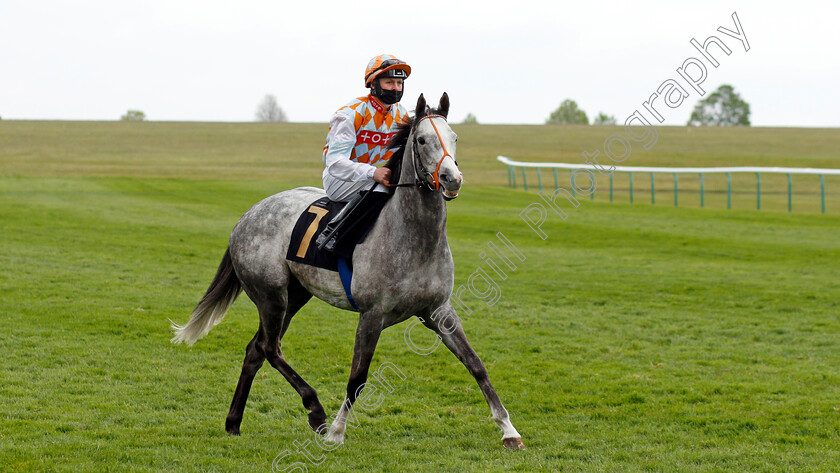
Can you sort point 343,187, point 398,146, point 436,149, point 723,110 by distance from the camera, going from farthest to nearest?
point 723,110 → point 343,187 → point 398,146 → point 436,149

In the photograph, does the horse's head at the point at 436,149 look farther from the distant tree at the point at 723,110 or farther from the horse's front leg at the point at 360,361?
the distant tree at the point at 723,110

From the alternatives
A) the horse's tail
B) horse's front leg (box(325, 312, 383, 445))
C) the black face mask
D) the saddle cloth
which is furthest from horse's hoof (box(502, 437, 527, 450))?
the horse's tail

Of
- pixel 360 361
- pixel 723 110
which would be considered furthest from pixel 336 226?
pixel 723 110

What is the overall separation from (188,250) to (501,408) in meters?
12.6

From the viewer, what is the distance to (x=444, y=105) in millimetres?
5102

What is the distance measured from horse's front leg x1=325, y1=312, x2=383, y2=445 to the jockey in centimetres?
58

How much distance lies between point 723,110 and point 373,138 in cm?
9679

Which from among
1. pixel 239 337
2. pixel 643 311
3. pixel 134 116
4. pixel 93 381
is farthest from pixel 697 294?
pixel 134 116

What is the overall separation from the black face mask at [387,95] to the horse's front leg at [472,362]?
145cm

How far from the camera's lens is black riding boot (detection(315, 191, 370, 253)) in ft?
18.0

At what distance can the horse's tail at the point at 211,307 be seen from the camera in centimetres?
658

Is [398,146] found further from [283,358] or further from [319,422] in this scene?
[319,422]

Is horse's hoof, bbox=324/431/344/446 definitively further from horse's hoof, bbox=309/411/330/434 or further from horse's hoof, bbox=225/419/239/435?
horse's hoof, bbox=225/419/239/435

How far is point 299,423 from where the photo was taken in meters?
6.26
